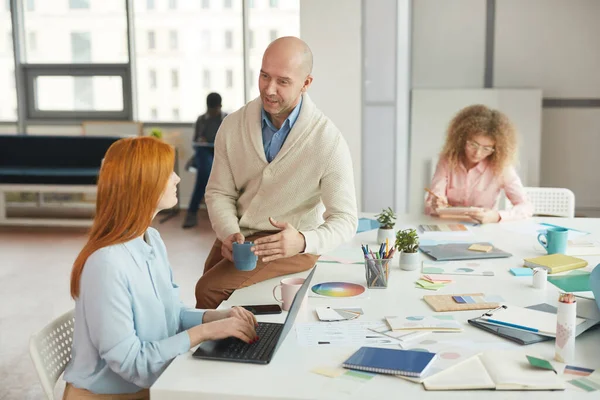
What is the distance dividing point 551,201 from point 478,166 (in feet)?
1.78

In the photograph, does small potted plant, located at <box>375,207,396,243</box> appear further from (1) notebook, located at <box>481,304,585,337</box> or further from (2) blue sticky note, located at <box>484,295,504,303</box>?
(1) notebook, located at <box>481,304,585,337</box>

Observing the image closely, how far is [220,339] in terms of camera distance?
66.1 inches

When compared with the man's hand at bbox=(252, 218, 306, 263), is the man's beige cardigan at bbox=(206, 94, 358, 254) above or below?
above

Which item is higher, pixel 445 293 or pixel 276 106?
pixel 276 106

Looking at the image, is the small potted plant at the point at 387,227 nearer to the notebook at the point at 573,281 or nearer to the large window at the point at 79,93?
the notebook at the point at 573,281

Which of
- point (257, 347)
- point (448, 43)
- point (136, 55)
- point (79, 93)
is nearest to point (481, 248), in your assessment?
point (257, 347)

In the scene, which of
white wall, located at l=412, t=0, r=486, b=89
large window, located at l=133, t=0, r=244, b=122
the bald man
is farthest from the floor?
white wall, located at l=412, t=0, r=486, b=89

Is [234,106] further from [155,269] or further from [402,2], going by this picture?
[155,269]

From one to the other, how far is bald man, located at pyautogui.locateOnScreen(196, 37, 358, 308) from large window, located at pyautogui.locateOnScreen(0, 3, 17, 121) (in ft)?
20.1

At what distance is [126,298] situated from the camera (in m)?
1.63

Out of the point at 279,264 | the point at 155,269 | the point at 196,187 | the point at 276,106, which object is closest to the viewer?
the point at 155,269

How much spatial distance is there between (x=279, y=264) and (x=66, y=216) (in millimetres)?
5635

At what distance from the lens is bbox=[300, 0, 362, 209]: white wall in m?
4.93

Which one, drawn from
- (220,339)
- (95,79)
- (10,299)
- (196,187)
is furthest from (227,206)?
(95,79)
